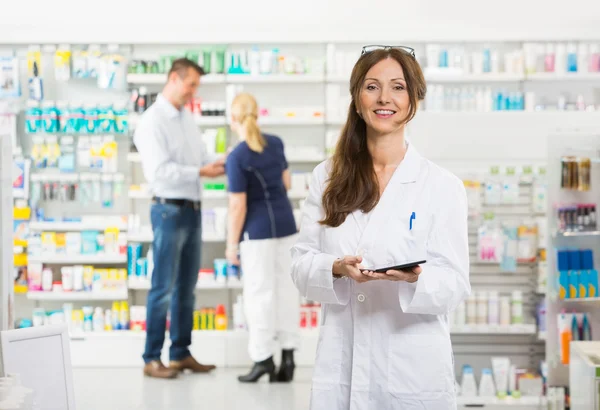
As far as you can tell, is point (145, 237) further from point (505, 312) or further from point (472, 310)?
point (505, 312)

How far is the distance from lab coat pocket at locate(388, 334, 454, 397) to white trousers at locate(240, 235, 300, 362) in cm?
352

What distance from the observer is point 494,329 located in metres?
5.06

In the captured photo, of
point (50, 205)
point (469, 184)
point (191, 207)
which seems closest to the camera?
point (469, 184)

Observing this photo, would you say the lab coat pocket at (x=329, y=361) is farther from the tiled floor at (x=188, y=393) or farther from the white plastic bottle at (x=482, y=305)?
the tiled floor at (x=188, y=393)

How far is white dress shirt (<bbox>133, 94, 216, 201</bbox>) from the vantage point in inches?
230

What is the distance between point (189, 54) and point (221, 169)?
5.04 ft

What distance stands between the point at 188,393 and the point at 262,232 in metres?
1.18

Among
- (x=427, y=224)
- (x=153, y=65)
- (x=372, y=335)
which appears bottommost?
(x=372, y=335)

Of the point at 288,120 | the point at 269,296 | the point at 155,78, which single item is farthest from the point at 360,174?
the point at 155,78

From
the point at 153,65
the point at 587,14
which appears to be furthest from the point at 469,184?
the point at 153,65

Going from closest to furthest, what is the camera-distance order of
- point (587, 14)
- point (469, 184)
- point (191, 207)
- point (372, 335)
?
point (372, 335) < point (469, 184) < point (191, 207) < point (587, 14)

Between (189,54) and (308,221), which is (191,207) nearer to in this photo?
(189,54)

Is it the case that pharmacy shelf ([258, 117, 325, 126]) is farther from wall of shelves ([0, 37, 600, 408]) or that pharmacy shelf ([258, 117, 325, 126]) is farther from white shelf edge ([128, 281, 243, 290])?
white shelf edge ([128, 281, 243, 290])

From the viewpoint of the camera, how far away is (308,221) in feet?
8.11
